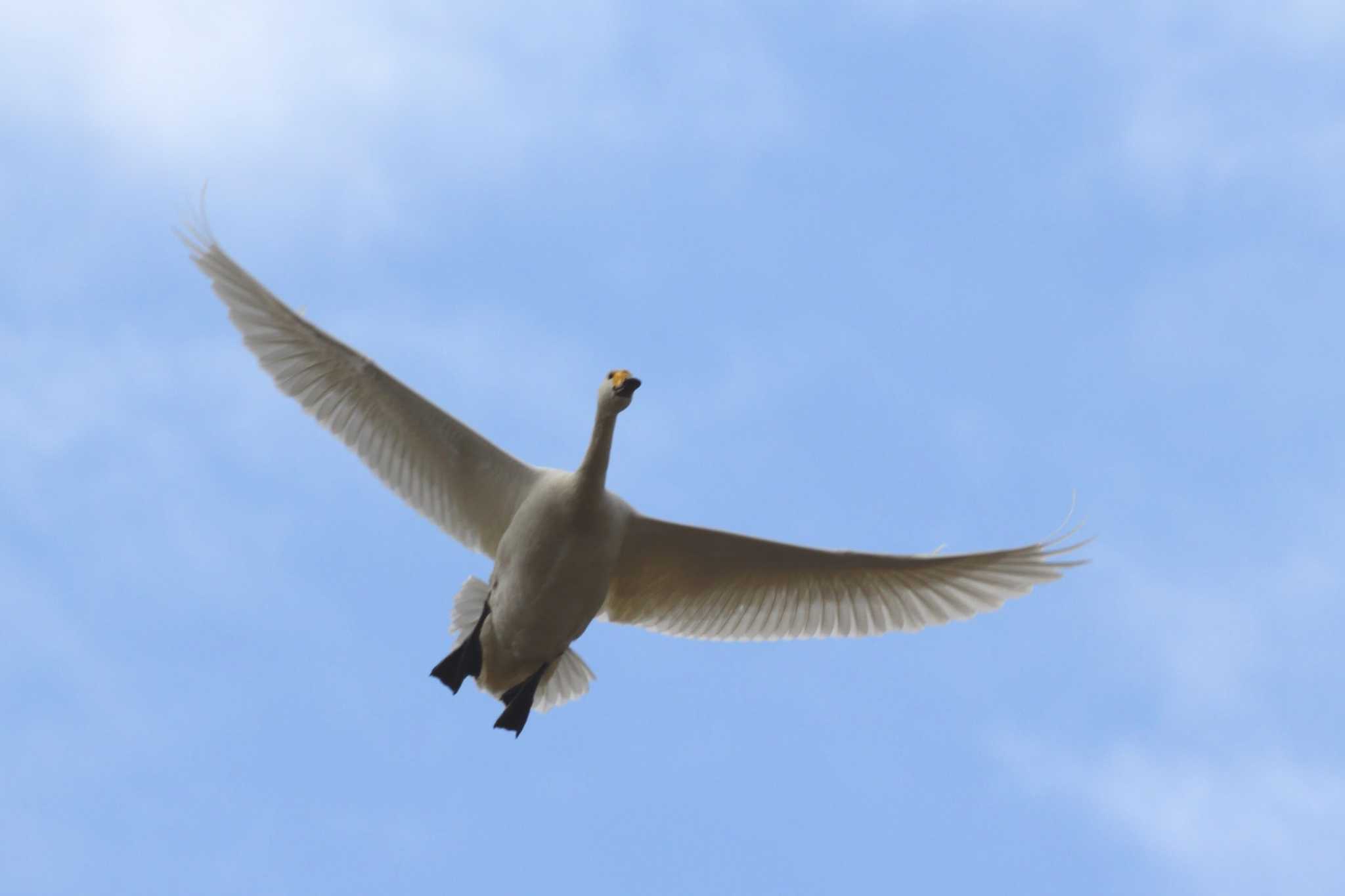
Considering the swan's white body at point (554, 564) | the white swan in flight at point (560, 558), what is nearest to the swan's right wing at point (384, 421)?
the white swan in flight at point (560, 558)

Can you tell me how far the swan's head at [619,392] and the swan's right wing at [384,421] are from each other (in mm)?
917

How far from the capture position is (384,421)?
55.4 ft

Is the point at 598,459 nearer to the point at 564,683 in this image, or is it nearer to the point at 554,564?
the point at 554,564

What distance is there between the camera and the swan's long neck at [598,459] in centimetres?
1594

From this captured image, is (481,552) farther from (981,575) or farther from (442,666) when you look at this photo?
(981,575)

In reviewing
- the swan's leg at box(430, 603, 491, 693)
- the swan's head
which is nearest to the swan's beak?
the swan's head

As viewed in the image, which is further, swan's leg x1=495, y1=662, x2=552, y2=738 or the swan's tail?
the swan's tail

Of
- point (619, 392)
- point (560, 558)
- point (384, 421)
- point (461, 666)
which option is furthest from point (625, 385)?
point (461, 666)

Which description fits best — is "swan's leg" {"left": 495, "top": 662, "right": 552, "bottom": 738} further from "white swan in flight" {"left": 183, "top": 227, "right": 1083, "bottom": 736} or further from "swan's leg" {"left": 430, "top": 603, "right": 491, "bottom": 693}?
"swan's leg" {"left": 430, "top": 603, "right": 491, "bottom": 693}

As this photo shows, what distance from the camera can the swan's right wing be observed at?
1661 centimetres

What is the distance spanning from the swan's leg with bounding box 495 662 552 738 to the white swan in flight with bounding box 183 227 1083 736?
2 cm

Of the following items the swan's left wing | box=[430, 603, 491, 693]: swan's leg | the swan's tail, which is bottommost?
box=[430, 603, 491, 693]: swan's leg

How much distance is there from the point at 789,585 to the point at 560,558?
7.42 feet

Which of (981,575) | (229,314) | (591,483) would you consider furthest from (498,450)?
(981,575)
